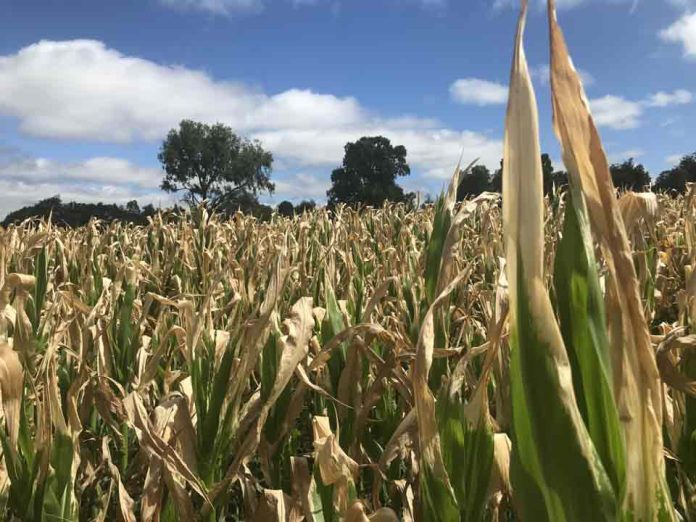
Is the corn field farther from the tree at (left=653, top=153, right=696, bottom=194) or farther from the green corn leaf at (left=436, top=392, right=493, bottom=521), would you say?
the tree at (left=653, top=153, right=696, bottom=194)

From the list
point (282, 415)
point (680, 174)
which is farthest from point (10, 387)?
point (680, 174)

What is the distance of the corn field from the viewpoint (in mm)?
612

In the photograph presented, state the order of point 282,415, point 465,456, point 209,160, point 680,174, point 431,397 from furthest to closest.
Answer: point 209,160
point 680,174
point 282,415
point 465,456
point 431,397

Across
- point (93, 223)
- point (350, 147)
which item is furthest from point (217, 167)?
point (93, 223)

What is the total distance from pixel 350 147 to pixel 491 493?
64228mm

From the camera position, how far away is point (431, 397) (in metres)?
0.89

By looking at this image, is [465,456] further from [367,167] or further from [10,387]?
[367,167]

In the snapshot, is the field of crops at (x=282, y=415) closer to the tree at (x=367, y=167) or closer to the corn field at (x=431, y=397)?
the corn field at (x=431, y=397)

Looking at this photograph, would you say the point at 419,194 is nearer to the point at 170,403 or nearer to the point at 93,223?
the point at 93,223

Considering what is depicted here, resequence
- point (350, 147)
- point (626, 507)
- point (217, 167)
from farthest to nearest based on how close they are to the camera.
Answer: point (350, 147), point (217, 167), point (626, 507)

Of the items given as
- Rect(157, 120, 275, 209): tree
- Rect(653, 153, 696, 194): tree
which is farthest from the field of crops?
Rect(157, 120, 275, 209): tree

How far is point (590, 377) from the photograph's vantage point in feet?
2.20

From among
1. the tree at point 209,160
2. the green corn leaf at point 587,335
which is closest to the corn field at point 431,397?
the green corn leaf at point 587,335

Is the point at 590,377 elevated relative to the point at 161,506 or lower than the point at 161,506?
elevated
